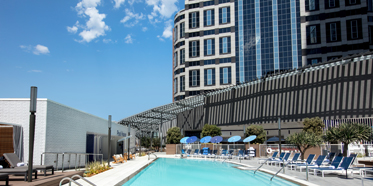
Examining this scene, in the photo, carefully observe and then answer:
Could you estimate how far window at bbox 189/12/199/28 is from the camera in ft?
212

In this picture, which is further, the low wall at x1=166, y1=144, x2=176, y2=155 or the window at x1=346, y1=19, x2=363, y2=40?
the window at x1=346, y1=19, x2=363, y2=40

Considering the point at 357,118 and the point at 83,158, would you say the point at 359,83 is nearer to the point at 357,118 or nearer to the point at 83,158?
the point at 357,118

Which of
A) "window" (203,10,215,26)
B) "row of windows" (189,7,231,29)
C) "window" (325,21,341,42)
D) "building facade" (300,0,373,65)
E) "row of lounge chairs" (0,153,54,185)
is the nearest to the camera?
"row of lounge chairs" (0,153,54,185)

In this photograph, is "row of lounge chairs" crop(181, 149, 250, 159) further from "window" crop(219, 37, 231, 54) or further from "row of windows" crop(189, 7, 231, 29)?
"row of windows" crop(189, 7, 231, 29)

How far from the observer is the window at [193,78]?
6233 centimetres

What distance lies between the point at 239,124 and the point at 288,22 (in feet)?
74.0

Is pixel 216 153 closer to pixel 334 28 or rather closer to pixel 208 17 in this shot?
pixel 334 28

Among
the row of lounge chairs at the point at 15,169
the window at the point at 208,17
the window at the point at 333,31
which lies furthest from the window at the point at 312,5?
the row of lounge chairs at the point at 15,169

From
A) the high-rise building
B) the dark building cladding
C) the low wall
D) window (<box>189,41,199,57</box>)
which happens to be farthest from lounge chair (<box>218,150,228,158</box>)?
window (<box>189,41,199,57</box>)

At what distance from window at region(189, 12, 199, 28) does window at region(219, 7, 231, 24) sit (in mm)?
4876

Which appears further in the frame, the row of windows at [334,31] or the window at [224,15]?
the window at [224,15]

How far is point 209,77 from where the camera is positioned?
61.5m

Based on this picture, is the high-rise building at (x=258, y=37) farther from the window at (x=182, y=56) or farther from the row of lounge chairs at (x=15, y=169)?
the row of lounge chairs at (x=15, y=169)

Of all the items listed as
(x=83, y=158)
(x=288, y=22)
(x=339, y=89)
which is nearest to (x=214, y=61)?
(x=288, y=22)
